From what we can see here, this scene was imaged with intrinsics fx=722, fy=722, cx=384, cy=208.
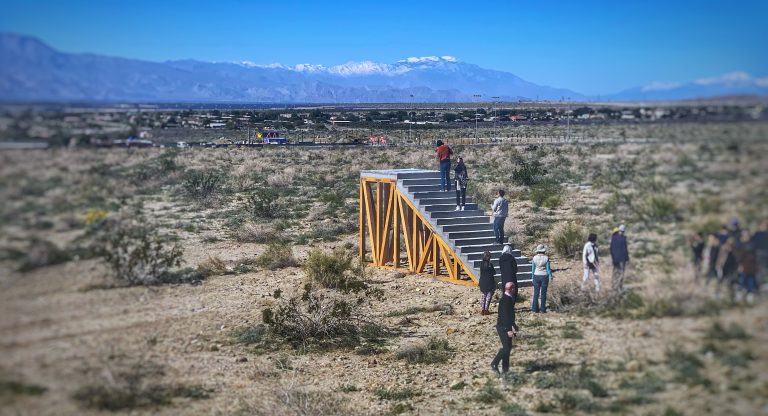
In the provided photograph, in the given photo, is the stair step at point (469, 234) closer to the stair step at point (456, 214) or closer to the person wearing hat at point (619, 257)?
the stair step at point (456, 214)

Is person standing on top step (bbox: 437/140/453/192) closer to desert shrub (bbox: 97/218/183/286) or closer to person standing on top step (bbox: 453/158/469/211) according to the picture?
person standing on top step (bbox: 453/158/469/211)

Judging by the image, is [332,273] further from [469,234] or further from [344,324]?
[344,324]

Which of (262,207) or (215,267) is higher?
(215,267)

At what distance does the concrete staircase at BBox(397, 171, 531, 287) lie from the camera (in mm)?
15117

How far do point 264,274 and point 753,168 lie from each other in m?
12.5

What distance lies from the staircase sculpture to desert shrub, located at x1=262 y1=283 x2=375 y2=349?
12.6ft

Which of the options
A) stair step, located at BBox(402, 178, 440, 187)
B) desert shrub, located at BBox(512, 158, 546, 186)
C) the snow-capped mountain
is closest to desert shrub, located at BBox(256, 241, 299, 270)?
stair step, located at BBox(402, 178, 440, 187)

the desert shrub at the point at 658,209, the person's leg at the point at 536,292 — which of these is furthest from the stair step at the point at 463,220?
the desert shrub at the point at 658,209

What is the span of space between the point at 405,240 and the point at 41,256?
1282 centimetres

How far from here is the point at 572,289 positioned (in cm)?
1188

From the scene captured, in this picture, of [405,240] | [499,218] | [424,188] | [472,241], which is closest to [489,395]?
[472,241]

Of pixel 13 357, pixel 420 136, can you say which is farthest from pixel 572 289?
pixel 420 136

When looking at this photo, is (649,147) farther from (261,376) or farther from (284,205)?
(284,205)

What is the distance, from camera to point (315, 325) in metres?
→ 11.5
